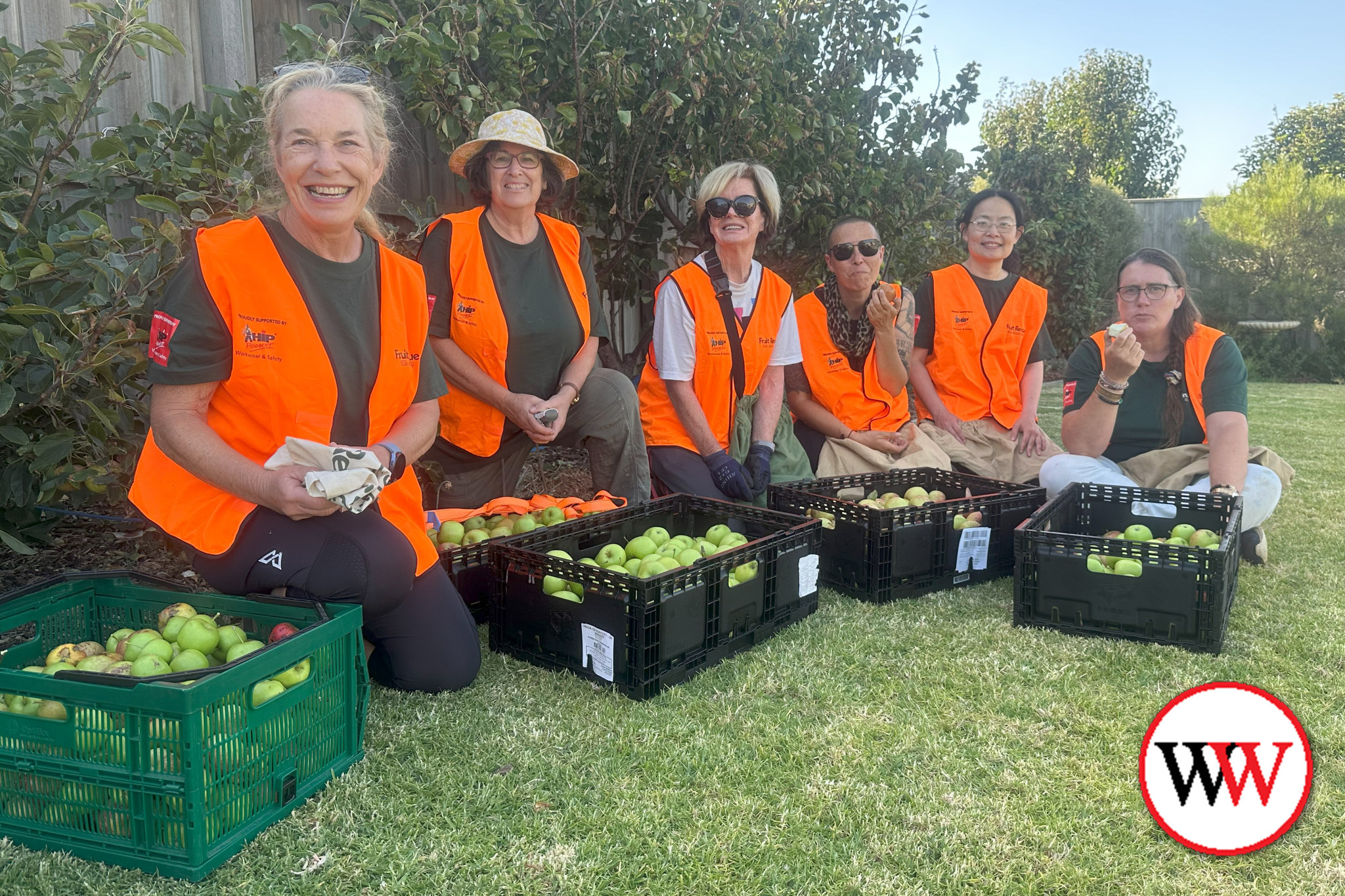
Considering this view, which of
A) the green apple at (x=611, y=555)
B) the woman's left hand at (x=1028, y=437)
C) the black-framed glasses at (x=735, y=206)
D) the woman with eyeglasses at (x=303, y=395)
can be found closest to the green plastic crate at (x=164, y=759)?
the woman with eyeglasses at (x=303, y=395)

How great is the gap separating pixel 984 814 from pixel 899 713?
547 millimetres

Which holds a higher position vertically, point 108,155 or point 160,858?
point 108,155

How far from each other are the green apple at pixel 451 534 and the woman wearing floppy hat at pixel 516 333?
0.56 meters

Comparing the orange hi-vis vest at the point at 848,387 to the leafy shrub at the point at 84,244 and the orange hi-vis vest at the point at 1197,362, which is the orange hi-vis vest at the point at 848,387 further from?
the leafy shrub at the point at 84,244

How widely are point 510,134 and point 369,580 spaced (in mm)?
2059

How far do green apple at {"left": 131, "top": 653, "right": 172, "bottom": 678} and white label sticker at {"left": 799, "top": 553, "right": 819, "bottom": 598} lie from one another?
2.10 meters

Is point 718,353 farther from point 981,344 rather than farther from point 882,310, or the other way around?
point 981,344

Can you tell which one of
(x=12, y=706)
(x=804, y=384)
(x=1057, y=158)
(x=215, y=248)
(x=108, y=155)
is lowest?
(x=12, y=706)

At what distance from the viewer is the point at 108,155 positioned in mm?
3281

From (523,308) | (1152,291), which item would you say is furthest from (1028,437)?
(523,308)

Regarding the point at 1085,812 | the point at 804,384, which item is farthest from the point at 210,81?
the point at 1085,812

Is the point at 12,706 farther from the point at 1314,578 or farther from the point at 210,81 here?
the point at 1314,578

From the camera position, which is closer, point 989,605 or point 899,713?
point 899,713

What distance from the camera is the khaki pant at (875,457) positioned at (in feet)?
15.6
